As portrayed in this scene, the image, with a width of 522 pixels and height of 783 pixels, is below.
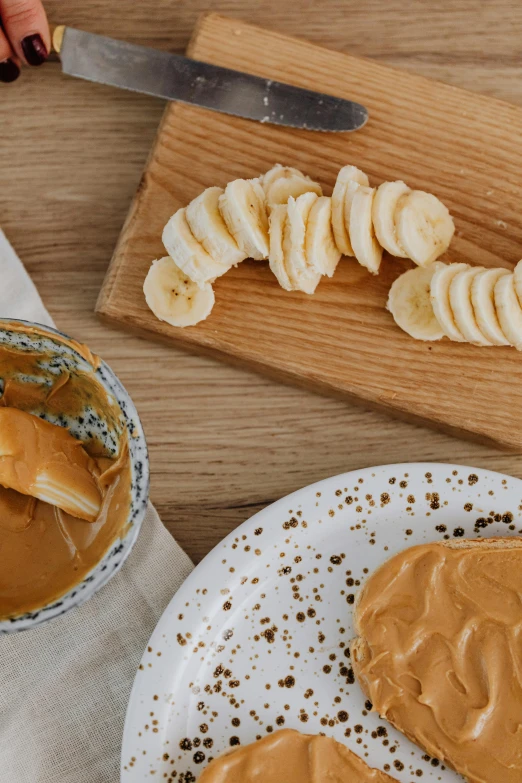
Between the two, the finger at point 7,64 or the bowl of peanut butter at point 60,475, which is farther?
the finger at point 7,64

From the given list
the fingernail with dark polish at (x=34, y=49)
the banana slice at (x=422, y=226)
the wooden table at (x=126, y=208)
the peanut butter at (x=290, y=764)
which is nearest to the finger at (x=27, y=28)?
the fingernail with dark polish at (x=34, y=49)

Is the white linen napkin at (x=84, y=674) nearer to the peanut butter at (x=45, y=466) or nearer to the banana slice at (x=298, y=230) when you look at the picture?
the peanut butter at (x=45, y=466)

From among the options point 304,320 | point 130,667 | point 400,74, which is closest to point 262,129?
point 400,74

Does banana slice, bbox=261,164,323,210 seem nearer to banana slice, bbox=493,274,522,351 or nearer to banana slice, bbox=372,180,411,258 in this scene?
banana slice, bbox=372,180,411,258

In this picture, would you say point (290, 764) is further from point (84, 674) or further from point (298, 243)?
point (298, 243)

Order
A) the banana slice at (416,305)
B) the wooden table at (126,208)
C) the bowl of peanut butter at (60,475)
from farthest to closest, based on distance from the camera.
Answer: the wooden table at (126,208) < the banana slice at (416,305) < the bowl of peanut butter at (60,475)

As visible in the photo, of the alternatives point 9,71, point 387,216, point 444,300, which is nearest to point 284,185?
point 387,216
